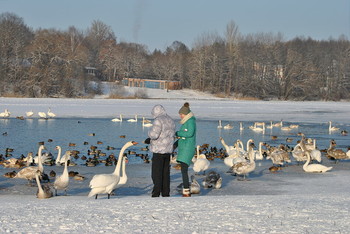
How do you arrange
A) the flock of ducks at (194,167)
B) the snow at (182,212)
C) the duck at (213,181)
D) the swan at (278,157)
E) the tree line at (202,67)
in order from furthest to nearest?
the tree line at (202,67) < the swan at (278,157) < the duck at (213,181) < the flock of ducks at (194,167) < the snow at (182,212)

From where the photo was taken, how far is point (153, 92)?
239ft

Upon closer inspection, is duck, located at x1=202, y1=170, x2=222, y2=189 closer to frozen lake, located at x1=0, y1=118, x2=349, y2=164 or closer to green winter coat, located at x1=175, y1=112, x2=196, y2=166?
green winter coat, located at x1=175, y1=112, x2=196, y2=166

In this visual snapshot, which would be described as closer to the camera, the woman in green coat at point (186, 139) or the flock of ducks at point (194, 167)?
the woman in green coat at point (186, 139)

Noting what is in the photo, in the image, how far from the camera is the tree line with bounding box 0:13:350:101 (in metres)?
64.4

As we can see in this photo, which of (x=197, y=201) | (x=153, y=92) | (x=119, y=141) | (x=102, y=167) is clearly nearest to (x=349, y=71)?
(x=153, y=92)

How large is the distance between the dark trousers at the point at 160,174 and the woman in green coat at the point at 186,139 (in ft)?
Answer: 0.99

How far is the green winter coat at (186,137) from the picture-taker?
10.6 m

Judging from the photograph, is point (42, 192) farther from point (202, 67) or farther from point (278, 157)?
point (202, 67)

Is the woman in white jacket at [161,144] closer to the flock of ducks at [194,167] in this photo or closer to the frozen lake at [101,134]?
the flock of ducks at [194,167]

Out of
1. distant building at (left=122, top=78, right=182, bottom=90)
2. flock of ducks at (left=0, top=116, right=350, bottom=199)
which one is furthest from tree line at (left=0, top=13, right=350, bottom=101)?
flock of ducks at (left=0, top=116, right=350, bottom=199)

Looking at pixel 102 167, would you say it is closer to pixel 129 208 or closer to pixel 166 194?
pixel 166 194

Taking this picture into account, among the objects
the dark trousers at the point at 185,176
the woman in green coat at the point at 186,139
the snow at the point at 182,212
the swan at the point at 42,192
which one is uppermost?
the woman in green coat at the point at 186,139

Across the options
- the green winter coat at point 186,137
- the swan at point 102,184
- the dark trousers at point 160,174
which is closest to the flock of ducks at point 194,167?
the swan at point 102,184

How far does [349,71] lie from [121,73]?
31082 millimetres
